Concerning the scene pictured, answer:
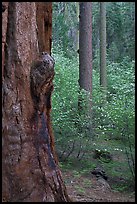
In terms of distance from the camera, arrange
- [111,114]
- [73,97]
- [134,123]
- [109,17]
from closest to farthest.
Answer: [134,123]
[111,114]
[73,97]
[109,17]

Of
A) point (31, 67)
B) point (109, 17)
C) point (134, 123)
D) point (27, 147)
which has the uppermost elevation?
point (109, 17)

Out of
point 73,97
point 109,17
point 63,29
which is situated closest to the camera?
point 73,97

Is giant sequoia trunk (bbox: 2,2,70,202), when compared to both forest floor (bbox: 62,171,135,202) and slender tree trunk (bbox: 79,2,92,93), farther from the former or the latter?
slender tree trunk (bbox: 79,2,92,93)

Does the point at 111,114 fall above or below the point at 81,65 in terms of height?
below

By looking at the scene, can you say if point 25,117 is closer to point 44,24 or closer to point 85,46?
point 44,24

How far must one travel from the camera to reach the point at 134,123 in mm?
9016

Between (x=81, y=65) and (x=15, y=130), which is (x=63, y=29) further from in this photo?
(x=15, y=130)

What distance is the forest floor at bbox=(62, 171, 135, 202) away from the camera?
7229mm

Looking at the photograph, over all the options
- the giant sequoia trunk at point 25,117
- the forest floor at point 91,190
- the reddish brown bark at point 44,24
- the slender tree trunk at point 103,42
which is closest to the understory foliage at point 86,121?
the forest floor at point 91,190

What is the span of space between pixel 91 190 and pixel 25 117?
12.8 ft

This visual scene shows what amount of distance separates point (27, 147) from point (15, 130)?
0.23 metres

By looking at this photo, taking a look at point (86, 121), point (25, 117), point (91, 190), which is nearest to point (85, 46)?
point (86, 121)

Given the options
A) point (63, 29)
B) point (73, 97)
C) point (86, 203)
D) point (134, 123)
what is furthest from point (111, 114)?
point (63, 29)

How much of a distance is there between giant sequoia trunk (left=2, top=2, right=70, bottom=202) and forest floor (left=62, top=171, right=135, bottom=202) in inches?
90.7
